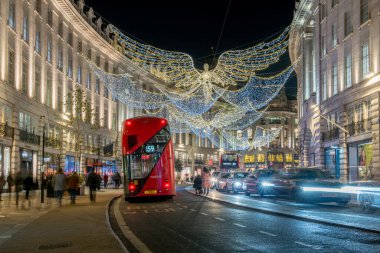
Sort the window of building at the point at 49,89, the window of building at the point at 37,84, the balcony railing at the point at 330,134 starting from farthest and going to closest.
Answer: the window of building at the point at 49,89 < the window of building at the point at 37,84 < the balcony railing at the point at 330,134

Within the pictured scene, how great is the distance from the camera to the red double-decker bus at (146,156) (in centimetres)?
2802

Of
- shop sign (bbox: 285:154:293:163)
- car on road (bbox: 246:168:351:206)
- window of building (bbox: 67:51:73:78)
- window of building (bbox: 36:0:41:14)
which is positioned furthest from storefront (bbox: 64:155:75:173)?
shop sign (bbox: 285:154:293:163)

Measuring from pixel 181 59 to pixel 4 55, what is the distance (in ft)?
43.7

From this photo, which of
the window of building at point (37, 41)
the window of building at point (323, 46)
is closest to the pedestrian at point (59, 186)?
the window of building at point (37, 41)

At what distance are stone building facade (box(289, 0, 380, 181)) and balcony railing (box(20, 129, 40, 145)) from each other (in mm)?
22240

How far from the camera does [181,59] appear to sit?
3300 centimetres

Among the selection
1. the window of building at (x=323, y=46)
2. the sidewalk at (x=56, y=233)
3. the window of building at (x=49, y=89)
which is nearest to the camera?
the sidewalk at (x=56, y=233)

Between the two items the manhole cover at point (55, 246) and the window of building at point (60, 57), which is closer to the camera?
the manhole cover at point (55, 246)

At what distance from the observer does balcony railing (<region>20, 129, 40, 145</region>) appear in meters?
43.4

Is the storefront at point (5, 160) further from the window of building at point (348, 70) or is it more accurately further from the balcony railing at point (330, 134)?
the window of building at point (348, 70)

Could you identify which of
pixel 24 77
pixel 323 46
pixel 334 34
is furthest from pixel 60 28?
pixel 334 34

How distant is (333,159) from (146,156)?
2277 centimetres

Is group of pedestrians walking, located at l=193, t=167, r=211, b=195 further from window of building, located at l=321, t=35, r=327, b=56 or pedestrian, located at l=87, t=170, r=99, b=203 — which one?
window of building, located at l=321, t=35, r=327, b=56

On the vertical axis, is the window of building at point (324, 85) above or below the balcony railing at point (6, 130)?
above
